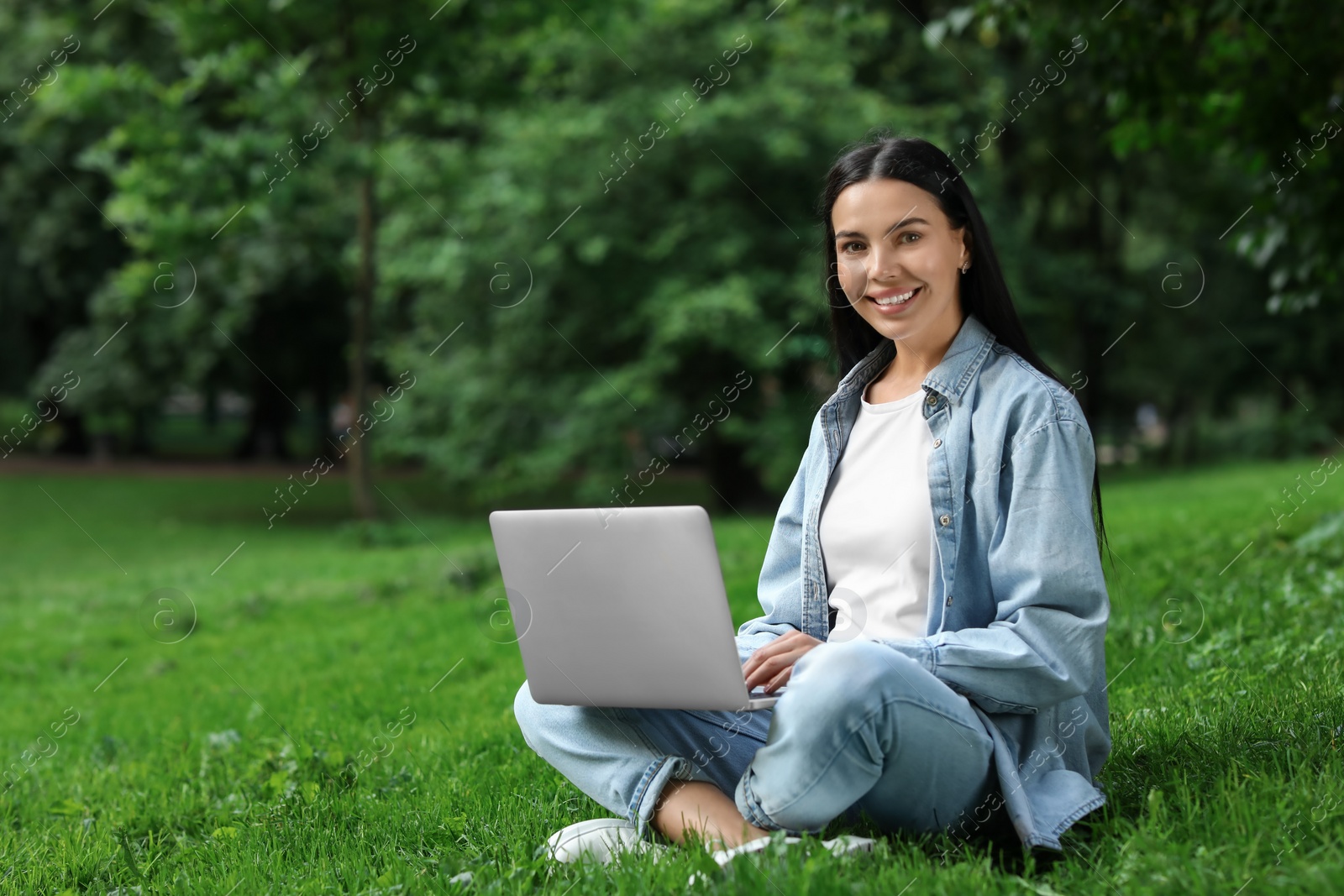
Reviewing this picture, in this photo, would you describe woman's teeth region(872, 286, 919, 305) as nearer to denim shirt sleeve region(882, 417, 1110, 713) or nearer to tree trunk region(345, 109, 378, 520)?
denim shirt sleeve region(882, 417, 1110, 713)

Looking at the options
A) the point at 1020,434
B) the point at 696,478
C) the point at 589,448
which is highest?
the point at 1020,434

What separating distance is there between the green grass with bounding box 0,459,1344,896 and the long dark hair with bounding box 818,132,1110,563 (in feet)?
2.08

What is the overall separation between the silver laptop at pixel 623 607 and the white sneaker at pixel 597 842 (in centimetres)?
28

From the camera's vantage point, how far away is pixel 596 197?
13578 millimetres

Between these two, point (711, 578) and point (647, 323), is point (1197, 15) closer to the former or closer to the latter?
point (711, 578)

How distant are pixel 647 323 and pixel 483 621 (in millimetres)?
7665

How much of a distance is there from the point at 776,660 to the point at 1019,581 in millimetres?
474

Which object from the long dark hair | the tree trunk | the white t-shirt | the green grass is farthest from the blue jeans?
the tree trunk

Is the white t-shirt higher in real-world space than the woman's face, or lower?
lower

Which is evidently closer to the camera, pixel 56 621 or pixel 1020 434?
pixel 1020 434

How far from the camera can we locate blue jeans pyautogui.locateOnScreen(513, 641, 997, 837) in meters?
2.11

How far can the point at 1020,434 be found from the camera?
2.25 m

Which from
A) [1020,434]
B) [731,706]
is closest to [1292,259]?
[1020,434]

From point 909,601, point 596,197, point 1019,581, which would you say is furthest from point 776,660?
point 596,197
